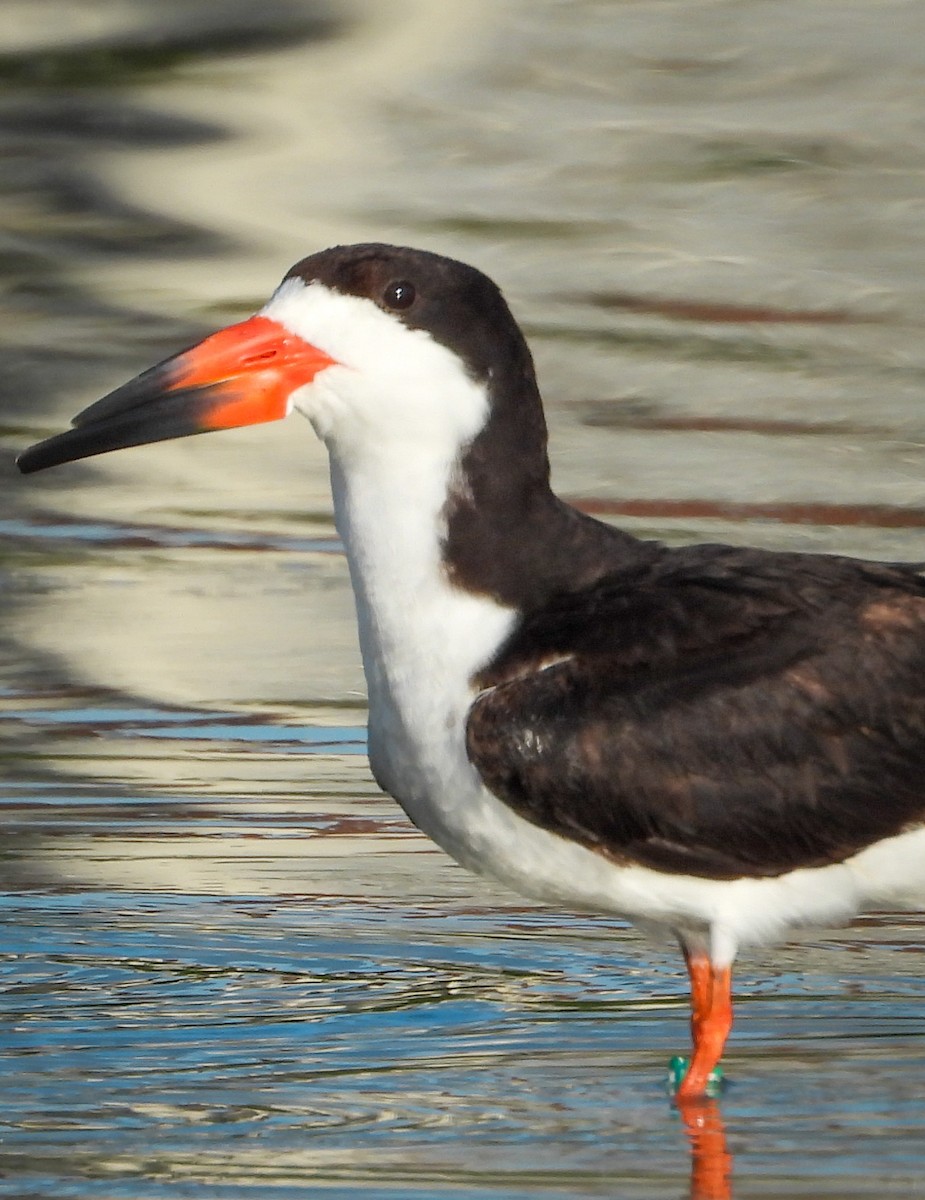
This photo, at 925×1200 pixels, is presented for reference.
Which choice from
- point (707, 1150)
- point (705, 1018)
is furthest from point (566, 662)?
point (707, 1150)

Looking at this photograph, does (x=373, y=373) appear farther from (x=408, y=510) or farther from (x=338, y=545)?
(x=338, y=545)

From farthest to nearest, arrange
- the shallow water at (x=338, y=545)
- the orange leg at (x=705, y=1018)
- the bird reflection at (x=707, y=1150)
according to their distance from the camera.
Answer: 1. the orange leg at (x=705, y=1018)
2. the shallow water at (x=338, y=545)
3. the bird reflection at (x=707, y=1150)

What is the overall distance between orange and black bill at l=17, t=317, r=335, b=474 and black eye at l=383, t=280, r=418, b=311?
192mm

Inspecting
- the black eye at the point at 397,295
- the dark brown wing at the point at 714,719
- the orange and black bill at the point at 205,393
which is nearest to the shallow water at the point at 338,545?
the dark brown wing at the point at 714,719

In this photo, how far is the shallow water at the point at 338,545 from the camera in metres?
6.01

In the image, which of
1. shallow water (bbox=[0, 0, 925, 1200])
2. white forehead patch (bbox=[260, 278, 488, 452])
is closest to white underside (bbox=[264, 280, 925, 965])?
white forehead patch (bbox=[260, 278, 488, 452])

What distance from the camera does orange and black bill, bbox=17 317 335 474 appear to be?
6438mm

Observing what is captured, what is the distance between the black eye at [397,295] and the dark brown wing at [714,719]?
0.79m

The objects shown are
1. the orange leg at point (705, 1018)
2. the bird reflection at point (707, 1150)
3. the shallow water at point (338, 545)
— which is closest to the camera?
the bird reflection at point (707, 1150)

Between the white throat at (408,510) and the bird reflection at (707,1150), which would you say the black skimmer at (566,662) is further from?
the bird reflection at (707,1150)

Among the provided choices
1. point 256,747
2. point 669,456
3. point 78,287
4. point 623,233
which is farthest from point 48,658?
point 623,233

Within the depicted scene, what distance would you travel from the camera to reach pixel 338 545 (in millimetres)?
11477

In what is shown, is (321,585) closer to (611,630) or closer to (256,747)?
(256,747)

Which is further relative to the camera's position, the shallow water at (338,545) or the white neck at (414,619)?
the white neck at (414,619)
